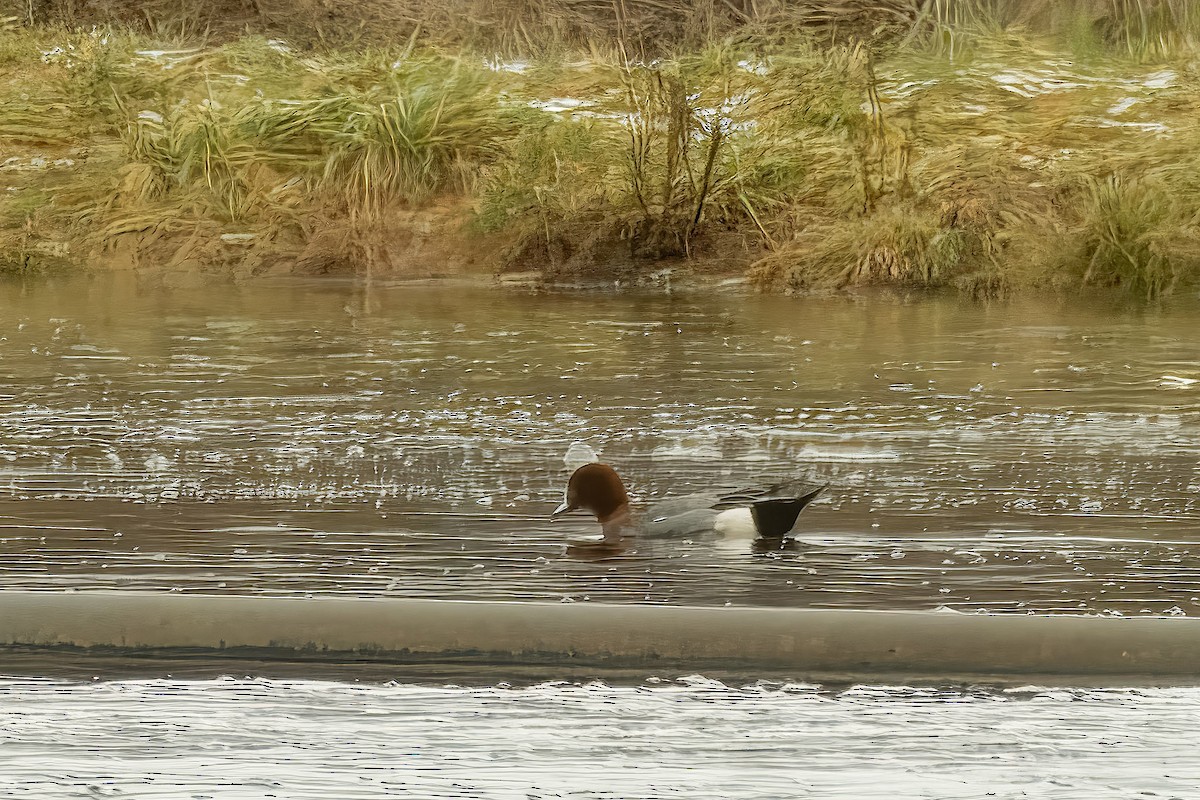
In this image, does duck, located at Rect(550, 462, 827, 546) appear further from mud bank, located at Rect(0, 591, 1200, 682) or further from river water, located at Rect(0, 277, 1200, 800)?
mud bank, located at Rect(0, 591, 1200, 682)

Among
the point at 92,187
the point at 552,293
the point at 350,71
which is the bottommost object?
the point at 552,293

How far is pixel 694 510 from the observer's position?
1876 mm

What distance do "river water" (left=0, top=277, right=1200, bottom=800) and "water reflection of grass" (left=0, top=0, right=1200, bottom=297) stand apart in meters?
0.77

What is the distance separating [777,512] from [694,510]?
151 millimetres

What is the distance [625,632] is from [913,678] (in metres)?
0.21

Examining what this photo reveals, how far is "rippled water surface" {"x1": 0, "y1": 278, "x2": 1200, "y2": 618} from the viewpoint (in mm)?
1657

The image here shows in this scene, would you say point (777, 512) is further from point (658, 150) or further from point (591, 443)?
point (658, 150)

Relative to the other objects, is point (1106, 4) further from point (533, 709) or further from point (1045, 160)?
point (533, 709)

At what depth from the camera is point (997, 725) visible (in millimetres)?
1088

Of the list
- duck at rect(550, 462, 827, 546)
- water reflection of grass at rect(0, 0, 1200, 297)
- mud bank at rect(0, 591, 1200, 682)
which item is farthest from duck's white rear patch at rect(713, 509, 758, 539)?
water reflection of grass at rect(0, 0, 1200, 297)

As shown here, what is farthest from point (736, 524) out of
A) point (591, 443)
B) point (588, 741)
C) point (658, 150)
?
point (658, 150)

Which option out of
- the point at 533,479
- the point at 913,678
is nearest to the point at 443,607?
the point at 913,678

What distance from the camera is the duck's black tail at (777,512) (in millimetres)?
1743

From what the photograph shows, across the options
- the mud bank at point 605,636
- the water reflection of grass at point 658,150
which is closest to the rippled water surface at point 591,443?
the mud bank at point 605,636
